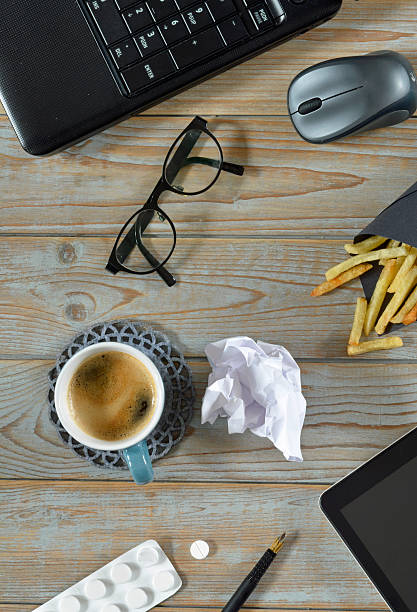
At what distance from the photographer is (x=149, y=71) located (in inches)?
25.7

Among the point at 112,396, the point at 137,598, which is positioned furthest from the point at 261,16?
the point at 137,598

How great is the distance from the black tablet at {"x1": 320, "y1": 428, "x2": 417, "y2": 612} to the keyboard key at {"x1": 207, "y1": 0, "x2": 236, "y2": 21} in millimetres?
514

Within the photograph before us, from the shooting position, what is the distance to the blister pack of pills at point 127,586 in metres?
0.70

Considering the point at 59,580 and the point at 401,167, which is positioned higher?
the point at 401,167

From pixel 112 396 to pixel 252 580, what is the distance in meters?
0.27

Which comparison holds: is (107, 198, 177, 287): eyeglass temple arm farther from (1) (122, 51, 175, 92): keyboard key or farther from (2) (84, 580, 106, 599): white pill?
(2) (84, 580, 106, 599): white pill

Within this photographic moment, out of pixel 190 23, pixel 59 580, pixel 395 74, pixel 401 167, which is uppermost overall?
pixel 190 23

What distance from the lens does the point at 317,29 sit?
724 mm

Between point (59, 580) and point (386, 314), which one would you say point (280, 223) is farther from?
point (59, 580)

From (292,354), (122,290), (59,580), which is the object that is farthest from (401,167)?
(59,580)

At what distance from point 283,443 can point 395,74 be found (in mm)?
436

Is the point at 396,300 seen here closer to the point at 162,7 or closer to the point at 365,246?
the point at 365,246

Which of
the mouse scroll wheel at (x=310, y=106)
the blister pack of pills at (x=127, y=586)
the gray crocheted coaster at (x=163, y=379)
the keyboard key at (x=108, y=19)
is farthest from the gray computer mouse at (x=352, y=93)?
the blister pack of pills at (x=127, y=586)

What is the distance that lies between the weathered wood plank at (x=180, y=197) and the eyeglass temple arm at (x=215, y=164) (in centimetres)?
1
